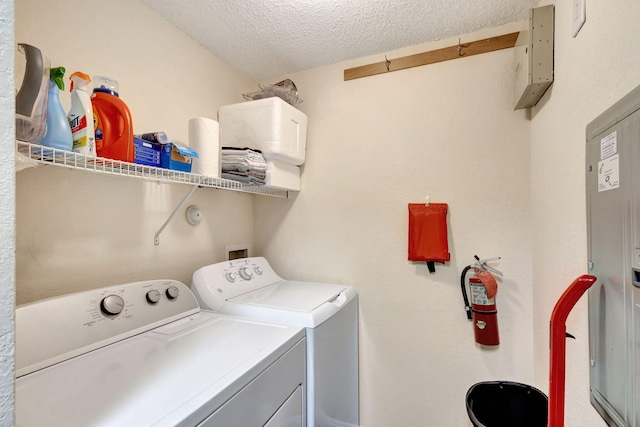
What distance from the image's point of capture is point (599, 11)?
2.82 feet

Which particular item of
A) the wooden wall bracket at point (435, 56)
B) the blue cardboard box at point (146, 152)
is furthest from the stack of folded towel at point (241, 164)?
the wooden wall bracket at point (435, 56)

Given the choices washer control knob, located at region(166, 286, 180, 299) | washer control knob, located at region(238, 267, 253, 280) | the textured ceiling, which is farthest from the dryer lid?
the textured ceiling

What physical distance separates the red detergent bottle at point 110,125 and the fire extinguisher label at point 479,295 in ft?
5.86

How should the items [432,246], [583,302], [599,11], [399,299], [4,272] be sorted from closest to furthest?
[4,272] → [599,11] → [583,302] → [432,246] → [399,299]

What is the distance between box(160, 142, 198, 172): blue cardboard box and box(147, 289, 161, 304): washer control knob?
1.87 feet

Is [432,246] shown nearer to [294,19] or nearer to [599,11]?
[599,11]

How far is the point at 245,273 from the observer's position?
1.84 meters

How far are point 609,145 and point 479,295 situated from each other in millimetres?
1058

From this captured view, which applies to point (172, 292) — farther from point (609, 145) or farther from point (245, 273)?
point (609, 145)

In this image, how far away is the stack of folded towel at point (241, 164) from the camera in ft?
5.34

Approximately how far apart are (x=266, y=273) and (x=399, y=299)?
35.9 inches

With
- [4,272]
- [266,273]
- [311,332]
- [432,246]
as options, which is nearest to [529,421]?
[432,246]

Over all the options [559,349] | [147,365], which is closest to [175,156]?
[147,365]

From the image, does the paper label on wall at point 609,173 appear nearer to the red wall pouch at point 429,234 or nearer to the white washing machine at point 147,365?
the red wall pouch at point 429,234
